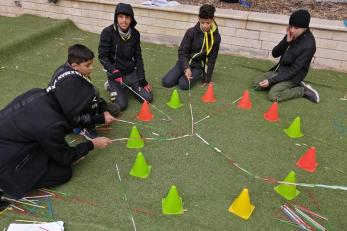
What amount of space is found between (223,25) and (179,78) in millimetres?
1590

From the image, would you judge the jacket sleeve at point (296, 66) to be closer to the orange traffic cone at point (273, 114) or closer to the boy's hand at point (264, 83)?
the boy's hand at point (264, 83)

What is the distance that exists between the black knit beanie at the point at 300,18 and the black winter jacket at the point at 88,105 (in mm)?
2609

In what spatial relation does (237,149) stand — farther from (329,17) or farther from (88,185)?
(329,17)

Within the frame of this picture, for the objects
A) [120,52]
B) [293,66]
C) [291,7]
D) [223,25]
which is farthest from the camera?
[291,7]

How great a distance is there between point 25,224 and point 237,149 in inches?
84.0

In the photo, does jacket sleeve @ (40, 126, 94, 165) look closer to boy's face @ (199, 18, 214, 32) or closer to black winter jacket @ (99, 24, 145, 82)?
black winter jacket @ (99, 24, 145, 82)

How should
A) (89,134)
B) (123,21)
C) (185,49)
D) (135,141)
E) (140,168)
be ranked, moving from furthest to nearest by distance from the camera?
(185,49) → (123,21) → (89,134) → (135,141) → (140,168)

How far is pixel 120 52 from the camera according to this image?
416 centimetres

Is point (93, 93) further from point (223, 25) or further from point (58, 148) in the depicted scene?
point (223, 25)

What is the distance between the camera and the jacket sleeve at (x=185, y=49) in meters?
4.52

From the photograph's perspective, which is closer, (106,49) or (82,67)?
(82,67)

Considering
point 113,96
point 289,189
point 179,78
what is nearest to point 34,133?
point 113,96

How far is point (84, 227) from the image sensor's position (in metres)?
2.44

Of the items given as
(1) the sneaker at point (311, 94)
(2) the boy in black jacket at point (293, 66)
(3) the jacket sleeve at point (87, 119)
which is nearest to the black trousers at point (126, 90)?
(3) the jacket sleeve at point (87, 119)
